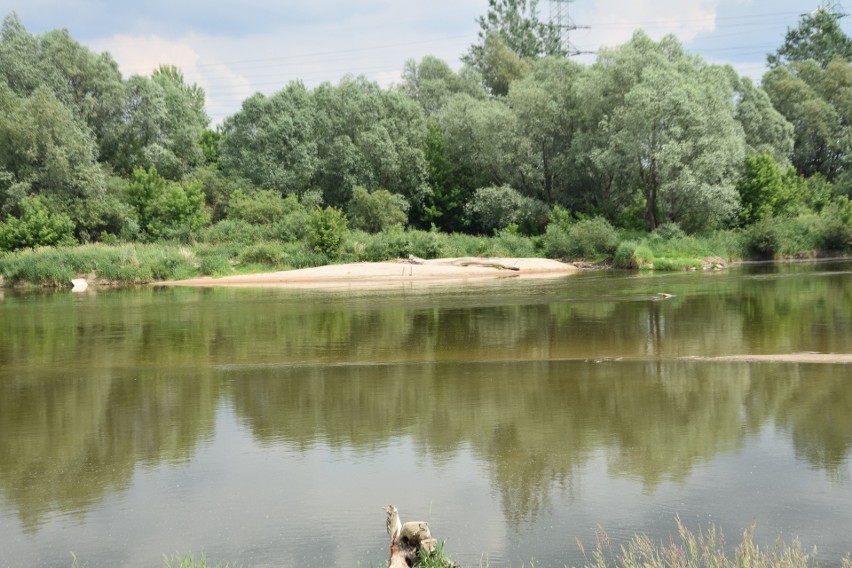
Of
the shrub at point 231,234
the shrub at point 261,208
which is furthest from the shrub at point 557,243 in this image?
the shrub at point 231,234

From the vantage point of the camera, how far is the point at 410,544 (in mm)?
5332

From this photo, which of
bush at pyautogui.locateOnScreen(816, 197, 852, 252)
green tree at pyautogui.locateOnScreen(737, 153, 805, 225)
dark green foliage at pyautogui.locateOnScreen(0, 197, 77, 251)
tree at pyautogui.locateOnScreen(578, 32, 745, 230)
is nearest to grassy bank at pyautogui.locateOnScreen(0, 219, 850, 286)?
bush at pyautogui.locateOnScreen(816, 197, 852, 252)

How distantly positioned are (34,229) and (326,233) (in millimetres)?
17400

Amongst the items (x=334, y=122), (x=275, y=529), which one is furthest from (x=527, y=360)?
(x=334, y=122)

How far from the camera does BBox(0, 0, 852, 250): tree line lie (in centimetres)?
5000

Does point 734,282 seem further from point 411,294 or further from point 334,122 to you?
point 334,122

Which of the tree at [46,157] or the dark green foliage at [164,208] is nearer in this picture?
the tree at [46,157]

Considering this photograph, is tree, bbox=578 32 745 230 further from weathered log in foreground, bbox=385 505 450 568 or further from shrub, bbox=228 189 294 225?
weathered log in foreground, bbox=385 505 450 568

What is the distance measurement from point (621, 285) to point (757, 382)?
2112 centimetres

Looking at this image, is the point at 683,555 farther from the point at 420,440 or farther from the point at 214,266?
the point at 214,266

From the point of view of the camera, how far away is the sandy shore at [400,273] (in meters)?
41.8

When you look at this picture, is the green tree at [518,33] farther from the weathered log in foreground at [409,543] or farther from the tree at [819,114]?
the weathered log in foreground at [409,543]

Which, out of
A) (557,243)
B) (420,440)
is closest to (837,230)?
(557,243)

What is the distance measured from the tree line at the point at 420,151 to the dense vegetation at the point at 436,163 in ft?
0.49
